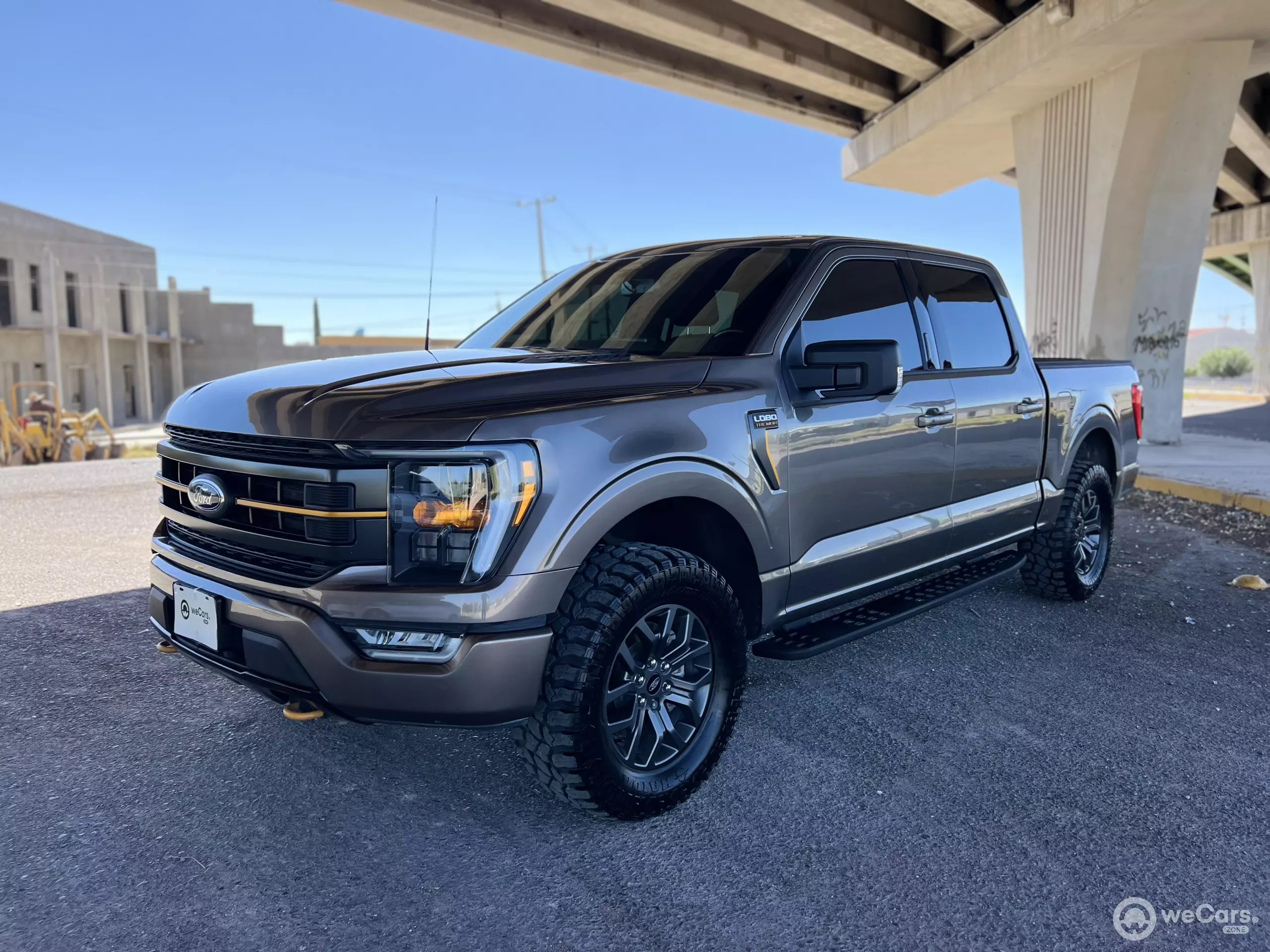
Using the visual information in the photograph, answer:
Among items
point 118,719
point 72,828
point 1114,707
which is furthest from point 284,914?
point 1114,707

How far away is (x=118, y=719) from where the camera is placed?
3.39 meters

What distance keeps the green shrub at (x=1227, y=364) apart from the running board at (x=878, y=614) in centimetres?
5824

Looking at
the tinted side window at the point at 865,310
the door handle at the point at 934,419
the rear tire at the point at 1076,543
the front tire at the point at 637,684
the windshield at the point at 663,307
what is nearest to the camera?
the front tire at the point at 637,684

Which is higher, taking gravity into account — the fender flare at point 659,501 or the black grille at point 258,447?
the black grille at point 258,447

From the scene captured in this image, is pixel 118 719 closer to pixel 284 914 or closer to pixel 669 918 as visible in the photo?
pixel 284 914

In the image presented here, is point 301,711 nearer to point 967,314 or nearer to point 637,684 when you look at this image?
point 637,684

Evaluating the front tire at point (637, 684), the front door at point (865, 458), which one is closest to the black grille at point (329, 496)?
the front tire at point (637, 684)

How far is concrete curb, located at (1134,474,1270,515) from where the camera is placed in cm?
805

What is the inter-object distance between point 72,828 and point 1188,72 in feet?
51.1

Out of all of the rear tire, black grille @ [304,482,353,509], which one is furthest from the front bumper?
the rear tire

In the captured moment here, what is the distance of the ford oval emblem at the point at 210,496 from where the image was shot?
2643 mm

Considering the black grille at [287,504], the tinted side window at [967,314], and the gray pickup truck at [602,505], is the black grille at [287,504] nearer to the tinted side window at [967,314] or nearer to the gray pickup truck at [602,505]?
the gray pickup truck at [602,505]

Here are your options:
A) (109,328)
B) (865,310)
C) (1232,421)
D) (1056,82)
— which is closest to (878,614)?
(865,310)

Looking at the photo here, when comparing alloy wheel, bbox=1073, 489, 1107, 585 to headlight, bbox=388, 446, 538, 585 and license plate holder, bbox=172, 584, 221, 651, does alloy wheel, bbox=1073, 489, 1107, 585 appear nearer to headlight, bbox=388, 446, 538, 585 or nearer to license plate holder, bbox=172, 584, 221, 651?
headlight, bbox=388, 446, 538, 585
